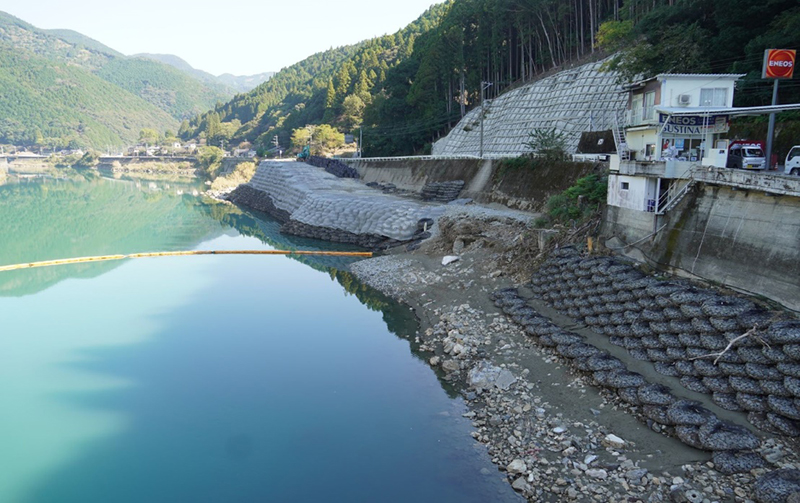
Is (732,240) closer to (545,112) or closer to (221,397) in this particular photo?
(221,397)

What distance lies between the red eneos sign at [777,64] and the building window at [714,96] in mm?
3480

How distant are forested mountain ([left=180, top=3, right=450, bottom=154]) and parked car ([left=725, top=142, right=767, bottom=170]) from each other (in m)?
55.6

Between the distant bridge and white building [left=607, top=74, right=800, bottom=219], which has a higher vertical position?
white building [left=607, top=74, right=800, bottom=219]

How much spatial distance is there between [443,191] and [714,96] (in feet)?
62.3

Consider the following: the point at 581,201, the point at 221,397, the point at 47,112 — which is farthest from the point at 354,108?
the point at 47,112

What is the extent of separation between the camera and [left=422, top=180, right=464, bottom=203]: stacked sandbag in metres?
34.3

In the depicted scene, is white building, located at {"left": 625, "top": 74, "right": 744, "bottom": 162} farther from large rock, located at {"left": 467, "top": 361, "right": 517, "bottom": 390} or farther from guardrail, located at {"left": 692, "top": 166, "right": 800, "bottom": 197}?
large rock, located at {"left": 467, "top": 361, "right": 517, "bottom": 390}

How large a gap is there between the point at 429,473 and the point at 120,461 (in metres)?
6.52

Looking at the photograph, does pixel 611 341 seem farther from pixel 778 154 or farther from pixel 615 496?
pixel 778 154

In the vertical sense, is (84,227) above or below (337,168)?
below

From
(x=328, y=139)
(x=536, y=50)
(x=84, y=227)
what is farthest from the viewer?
(x=328, y=139)

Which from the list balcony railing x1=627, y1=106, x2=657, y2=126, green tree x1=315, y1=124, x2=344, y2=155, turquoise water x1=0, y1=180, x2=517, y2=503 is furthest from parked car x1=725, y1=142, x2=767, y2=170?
green tree x1=315, y1=124, x2=344, y2=155

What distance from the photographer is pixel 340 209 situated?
117 ft

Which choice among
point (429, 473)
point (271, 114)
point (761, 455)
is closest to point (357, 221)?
point (429, 473)
